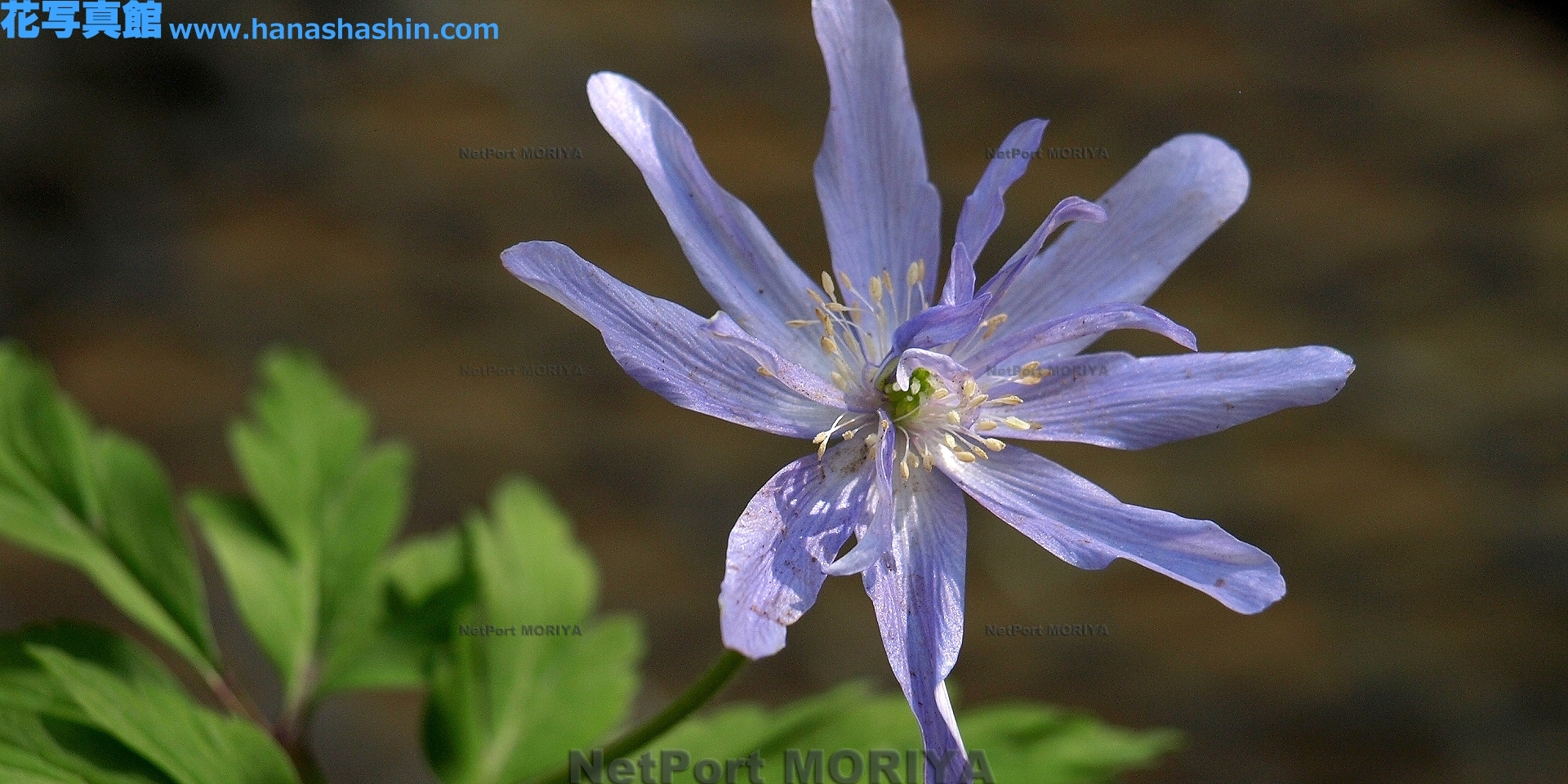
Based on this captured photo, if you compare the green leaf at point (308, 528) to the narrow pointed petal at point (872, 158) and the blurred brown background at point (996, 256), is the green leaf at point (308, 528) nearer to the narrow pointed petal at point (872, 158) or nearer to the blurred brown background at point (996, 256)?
the narrow pointed petal at point (872, 158)

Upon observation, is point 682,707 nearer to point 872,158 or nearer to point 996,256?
point 872,158

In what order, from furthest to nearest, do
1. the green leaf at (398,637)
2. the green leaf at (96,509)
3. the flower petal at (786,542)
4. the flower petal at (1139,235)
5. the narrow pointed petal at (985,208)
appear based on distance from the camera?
the green leaf at (398,637) → the green leaf at (96,509) → the flower petal at (1139,235) → the narrow pointed petal at (985,208) → the flower petal at (786,542)

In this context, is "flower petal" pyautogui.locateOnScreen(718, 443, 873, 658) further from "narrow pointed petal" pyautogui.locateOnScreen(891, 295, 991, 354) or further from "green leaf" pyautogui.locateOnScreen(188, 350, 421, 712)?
"green leaf" pyautogui.locateOnScreen(188, 350, 421, 712)

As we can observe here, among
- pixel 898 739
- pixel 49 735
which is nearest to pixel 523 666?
pixel 898 739

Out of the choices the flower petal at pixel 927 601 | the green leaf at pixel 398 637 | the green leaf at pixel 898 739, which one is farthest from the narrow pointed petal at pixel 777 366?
the green leaf at pixel 398 637

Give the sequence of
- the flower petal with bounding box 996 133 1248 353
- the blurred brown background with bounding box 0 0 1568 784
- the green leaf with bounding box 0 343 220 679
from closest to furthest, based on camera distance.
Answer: the flower petal with bounding box 996 133 1248 353, the green leaf with bounding box 0 343 220 679, the blurred brown background with bounding box 0 0 1568 784

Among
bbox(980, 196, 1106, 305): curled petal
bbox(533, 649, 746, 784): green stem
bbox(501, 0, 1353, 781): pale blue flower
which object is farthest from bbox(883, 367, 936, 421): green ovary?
bbox(533, 649, 746, 784): green stem
